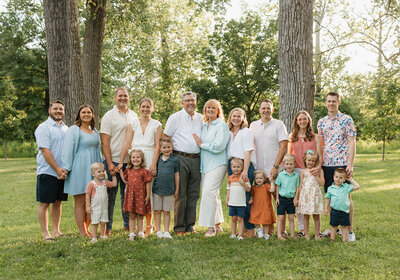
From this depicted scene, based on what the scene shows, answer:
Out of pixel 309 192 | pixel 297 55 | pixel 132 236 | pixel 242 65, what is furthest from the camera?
pixel 242 65

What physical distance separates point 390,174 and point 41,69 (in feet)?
84.7

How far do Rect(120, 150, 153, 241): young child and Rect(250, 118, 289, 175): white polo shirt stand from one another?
1.82 m

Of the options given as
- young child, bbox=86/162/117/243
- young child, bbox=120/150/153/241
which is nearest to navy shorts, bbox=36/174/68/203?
young child, bbox=86/162/117/243

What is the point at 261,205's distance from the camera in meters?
6.10

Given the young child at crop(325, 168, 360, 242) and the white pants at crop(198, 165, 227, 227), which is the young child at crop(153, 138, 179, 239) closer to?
the white pants at crop(198, 165, 227, 227)

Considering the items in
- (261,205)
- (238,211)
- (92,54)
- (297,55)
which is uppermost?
(92,54)

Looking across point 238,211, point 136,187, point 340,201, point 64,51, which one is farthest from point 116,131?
point 340,201

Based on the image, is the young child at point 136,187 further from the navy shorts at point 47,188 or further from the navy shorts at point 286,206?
the navy shorts at point 286,206

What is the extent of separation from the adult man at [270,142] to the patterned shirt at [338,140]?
66cm

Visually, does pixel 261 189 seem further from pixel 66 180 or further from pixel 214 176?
pixel 66 180

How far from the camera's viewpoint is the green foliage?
886 inches

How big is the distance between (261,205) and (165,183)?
5.17 ft

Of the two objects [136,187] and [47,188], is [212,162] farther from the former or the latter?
[47,188]

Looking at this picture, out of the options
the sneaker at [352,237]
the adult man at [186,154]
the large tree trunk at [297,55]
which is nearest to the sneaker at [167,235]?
the adult man at [186,154]
